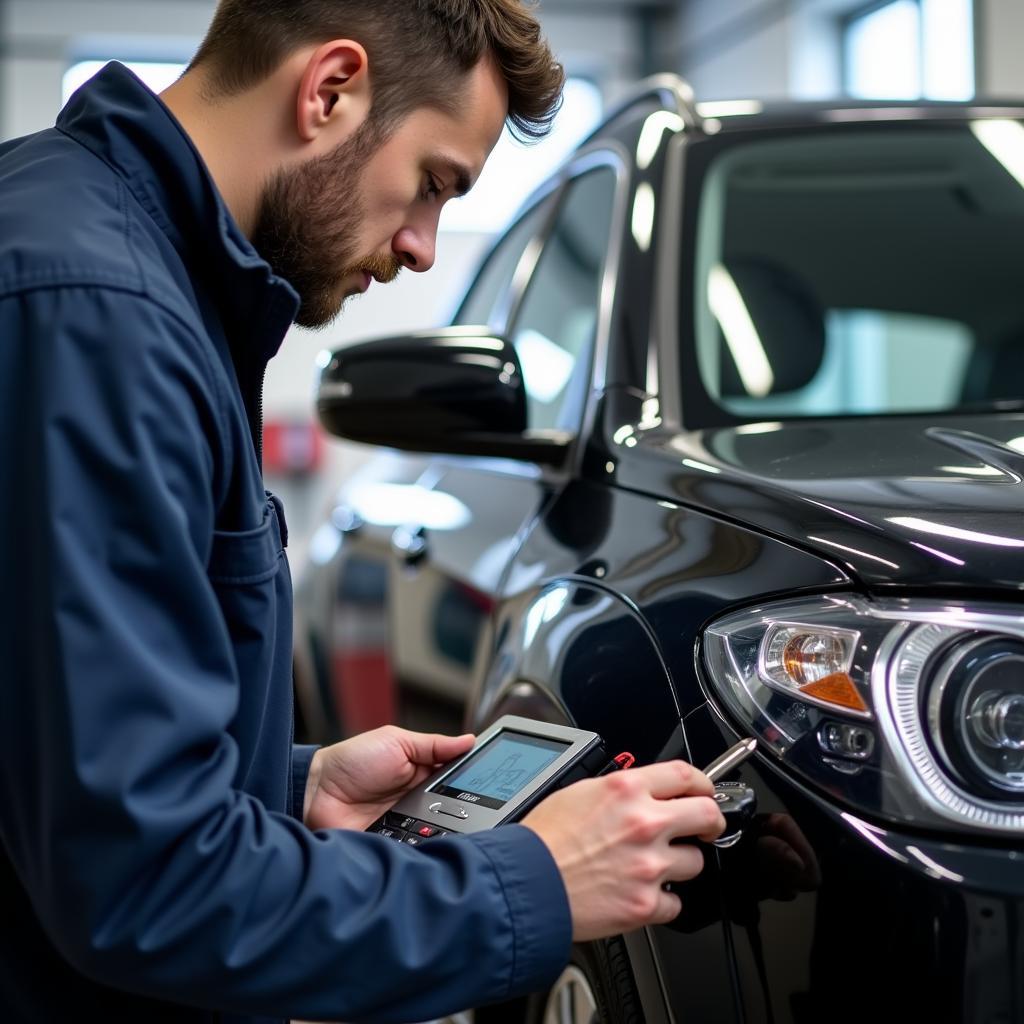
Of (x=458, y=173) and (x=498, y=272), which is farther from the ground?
(x=458, y=173)

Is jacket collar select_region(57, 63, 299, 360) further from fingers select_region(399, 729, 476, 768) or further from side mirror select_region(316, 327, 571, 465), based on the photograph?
side mirror select_region(316, 327, 571, 465)

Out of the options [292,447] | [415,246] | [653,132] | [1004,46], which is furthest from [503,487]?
[292,447]

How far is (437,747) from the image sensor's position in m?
1.22

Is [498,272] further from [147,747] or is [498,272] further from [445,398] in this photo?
[147,747]

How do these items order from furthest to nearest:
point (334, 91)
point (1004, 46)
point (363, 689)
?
point (1004, 46) → point (363, 689) → point (334, 91)

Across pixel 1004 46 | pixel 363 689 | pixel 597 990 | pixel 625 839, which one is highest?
pixel 1004 46

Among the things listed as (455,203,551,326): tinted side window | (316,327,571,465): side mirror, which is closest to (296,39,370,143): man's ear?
(316,327,571,465): side mirror

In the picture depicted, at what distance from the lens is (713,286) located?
171 cm

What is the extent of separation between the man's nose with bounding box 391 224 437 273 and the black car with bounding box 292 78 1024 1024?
30 centimetres

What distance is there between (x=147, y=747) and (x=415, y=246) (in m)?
0.51

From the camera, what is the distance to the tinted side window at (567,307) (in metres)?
1.76

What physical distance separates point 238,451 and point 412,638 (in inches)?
44.5

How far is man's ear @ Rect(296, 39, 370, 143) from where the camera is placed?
997 mm

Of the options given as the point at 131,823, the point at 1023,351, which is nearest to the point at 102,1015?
the point at 131,823
